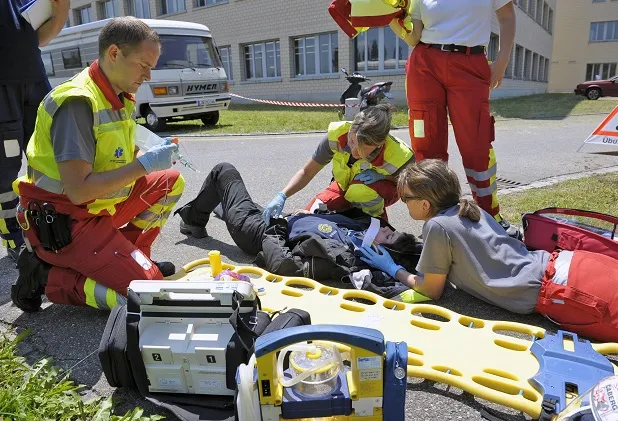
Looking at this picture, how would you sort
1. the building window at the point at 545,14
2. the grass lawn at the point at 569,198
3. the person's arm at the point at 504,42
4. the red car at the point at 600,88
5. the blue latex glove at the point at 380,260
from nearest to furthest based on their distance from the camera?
1. the blue latex glove at the point at 380,260
2. the person's arm at the point at 504,42
3. the grass lawn at the point at 569,198
4. the red car at the point at 600,88
5. the building window at the point at 545,14

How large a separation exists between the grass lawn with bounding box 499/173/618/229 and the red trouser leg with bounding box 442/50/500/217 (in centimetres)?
76

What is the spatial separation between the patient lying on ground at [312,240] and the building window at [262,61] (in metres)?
20.2

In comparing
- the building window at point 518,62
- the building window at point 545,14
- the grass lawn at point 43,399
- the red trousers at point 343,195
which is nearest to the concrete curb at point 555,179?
the red trousers at point 343,195

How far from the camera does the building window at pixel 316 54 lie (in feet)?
66.7

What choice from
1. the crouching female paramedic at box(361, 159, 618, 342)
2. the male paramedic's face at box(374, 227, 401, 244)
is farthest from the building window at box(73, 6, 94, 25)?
the crouching female paramedic at box(361, 159, 618, 342)

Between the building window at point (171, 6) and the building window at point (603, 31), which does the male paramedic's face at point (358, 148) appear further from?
the building window at point (603, 31)

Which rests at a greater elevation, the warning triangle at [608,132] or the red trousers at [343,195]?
the warning triangle at [608,132]

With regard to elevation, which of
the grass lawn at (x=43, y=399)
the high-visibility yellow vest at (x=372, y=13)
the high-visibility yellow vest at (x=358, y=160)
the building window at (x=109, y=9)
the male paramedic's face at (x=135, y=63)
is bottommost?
the grass lawn at (x=43, y=399)

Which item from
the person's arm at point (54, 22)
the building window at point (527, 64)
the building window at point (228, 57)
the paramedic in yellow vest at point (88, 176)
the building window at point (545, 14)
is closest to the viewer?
the paramedic in yellow vest at point (88, 176)

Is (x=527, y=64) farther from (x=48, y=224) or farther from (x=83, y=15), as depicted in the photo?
(x=48, y=224)

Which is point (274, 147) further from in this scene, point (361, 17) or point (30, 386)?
point (30, 386)

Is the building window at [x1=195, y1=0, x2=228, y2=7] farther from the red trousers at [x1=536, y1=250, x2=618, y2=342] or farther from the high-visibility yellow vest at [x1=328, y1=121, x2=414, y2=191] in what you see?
the red trousers at [x1=536, y1=250, x2=618, y2=342]

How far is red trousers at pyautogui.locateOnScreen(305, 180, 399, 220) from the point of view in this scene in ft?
11.6

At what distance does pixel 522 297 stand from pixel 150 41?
2236mm
